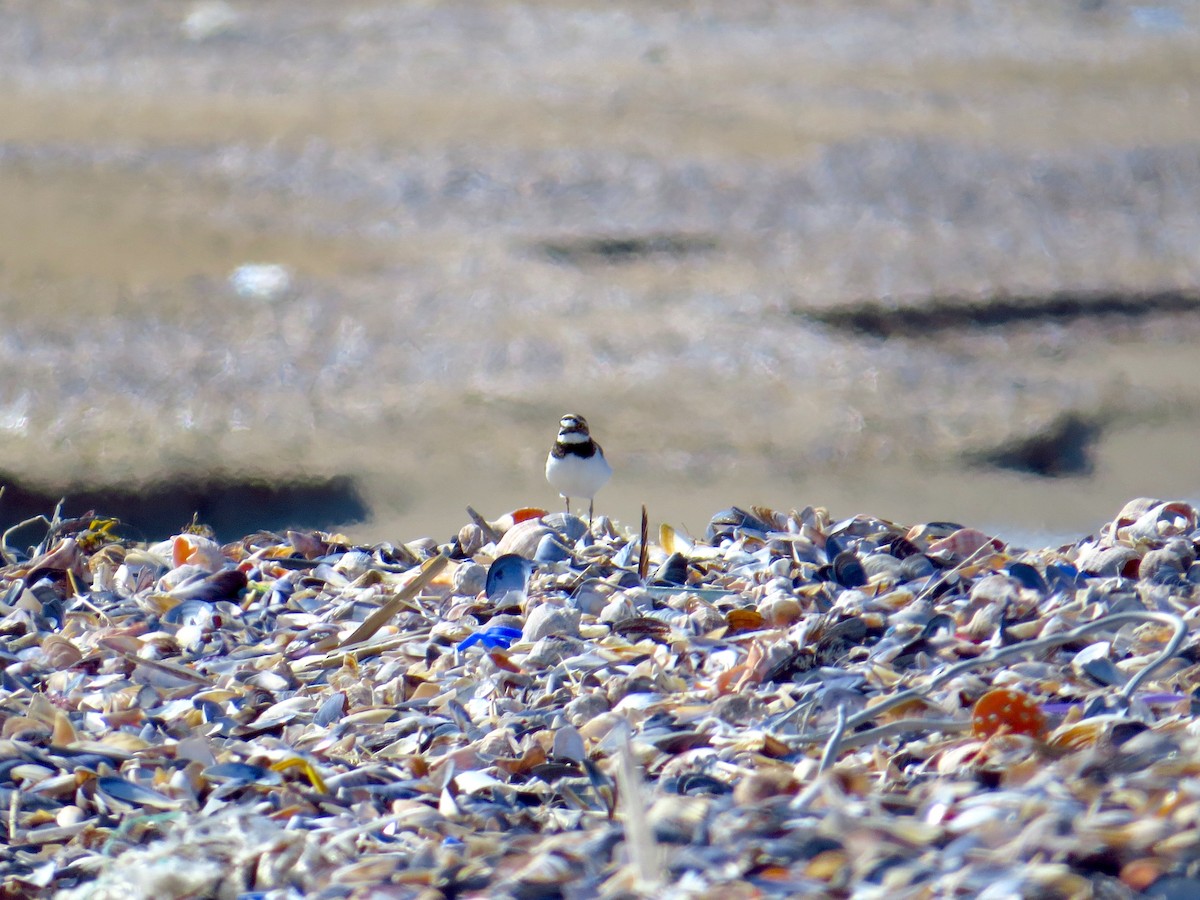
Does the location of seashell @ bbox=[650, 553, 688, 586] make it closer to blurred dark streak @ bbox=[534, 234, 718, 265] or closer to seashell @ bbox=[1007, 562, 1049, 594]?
seashell @ bbox=[1007, 562, 1049, 594]

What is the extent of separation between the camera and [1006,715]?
1.37m

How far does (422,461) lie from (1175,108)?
586 centimetres

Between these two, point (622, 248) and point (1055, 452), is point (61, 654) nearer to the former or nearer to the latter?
point (1055, 452)

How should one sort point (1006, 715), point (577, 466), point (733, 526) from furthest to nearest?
point (577, 466) < point (733, 526) < point (1006, 715)

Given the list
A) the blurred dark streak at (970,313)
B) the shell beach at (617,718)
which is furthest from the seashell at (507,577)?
the blurred dark streak at (970,313)

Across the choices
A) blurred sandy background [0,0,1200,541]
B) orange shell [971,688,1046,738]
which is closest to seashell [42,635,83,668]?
orange shell [971,688,1046,738]

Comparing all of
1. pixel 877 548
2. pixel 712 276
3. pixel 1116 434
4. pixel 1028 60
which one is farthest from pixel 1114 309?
pixel 877 548

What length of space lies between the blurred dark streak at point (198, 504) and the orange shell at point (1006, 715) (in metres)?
4.29

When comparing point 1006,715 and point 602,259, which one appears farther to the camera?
point 602,259

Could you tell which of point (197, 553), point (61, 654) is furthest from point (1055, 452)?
point (61, 654)

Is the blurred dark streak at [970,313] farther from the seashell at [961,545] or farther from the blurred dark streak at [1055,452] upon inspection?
the seashell at [961,545]

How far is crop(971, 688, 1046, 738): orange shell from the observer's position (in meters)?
1.35

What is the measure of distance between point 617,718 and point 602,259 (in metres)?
6.30

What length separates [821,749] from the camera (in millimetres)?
1394
